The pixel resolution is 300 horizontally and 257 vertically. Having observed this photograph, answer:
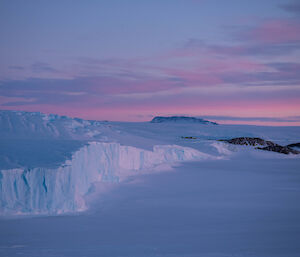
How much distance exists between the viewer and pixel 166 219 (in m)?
7.45

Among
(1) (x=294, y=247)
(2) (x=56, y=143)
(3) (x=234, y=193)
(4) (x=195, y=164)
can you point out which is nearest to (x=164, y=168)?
(4) (x=195, y=164)

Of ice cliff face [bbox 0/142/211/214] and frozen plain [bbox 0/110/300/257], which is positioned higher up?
ice cliff face [bbox 0/142/211/214]

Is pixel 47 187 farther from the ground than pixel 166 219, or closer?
farther from the ground

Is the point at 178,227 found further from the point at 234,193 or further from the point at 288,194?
the point at 288,194

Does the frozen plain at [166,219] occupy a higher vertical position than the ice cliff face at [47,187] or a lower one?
lower

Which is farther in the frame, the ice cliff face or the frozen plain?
the ice cliff face

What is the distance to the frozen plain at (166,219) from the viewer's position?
571cm

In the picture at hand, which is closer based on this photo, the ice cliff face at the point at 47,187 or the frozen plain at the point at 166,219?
the frozen plain at the point at 166,219

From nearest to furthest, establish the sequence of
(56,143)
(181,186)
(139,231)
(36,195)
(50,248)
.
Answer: (50,248) → (139,231) → (36,195) → (56,143) → (181,186)

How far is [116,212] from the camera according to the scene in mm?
7906

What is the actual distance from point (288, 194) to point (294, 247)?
477 cm

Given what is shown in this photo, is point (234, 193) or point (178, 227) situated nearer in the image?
point (178, 227)

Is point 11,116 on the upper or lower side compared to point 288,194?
upper

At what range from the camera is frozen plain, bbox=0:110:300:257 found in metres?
5.71
